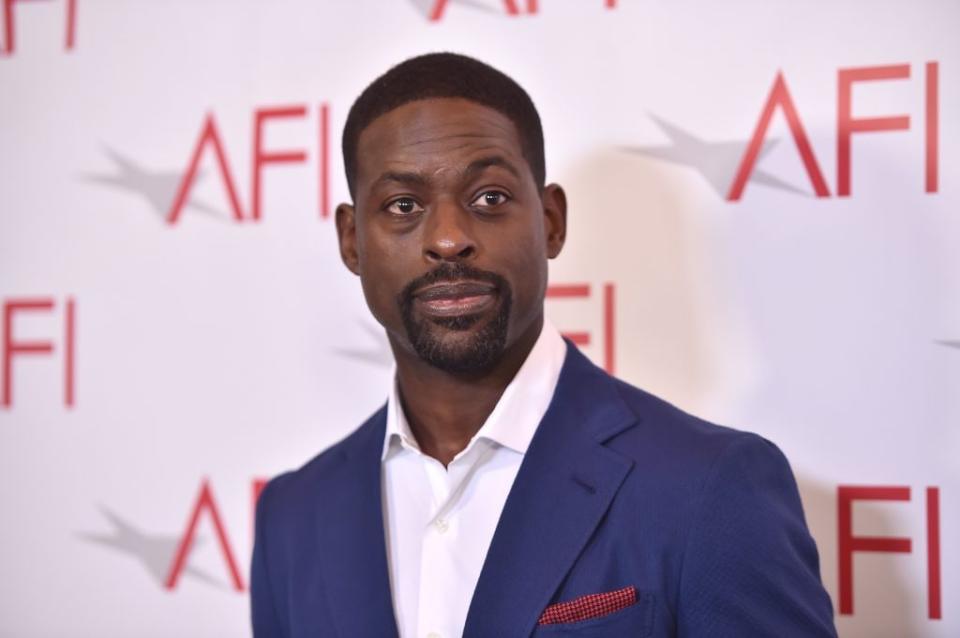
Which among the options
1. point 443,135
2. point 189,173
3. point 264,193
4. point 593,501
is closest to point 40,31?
point 189,173

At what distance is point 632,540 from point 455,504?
0.22 meters

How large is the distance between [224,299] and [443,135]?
726 millimetres

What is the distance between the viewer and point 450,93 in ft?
3.72

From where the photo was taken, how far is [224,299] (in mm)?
1680

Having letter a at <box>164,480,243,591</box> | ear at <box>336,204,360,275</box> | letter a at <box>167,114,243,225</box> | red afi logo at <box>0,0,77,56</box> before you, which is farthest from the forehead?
red afi logo at <box>0,0,77,56</box>

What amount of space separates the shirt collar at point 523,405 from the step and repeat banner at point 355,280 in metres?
0.34

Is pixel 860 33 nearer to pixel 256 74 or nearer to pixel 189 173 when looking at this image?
pixel 256 74

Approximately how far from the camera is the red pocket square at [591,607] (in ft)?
3.24

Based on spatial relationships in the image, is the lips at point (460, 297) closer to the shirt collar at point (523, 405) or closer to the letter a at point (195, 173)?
the shirt collar at point (523, 405)

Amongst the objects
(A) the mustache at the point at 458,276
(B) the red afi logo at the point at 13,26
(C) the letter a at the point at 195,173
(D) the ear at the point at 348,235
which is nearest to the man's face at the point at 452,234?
(A) the mustache at the point at 458,276

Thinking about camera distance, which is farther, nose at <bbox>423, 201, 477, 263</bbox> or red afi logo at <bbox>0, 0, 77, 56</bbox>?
red afi logo at <bbox>0, 0, 77, 56</bbox>

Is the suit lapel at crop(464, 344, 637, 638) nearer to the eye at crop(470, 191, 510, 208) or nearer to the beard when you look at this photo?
the beard

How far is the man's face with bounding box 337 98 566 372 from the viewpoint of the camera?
3.52ft

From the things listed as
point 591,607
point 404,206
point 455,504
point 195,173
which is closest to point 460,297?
point 404,206
